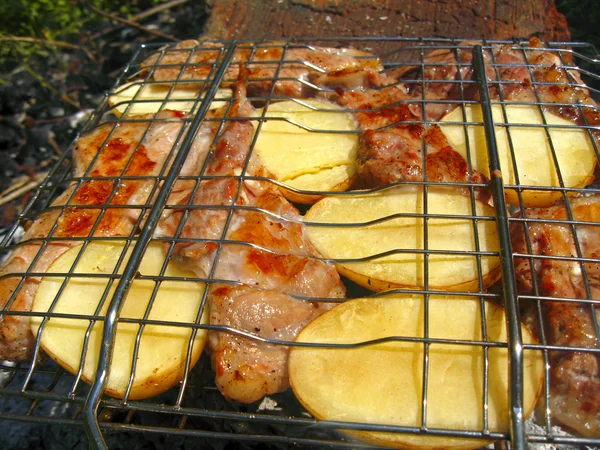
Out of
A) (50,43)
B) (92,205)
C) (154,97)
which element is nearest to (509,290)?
(92,205)

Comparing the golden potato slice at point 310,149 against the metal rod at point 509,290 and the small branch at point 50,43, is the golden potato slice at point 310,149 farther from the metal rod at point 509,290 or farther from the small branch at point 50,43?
the small branch at point 50,43

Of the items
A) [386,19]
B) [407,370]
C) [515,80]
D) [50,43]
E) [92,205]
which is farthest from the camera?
[50,43]

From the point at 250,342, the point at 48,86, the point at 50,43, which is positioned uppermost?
the point at 50,43

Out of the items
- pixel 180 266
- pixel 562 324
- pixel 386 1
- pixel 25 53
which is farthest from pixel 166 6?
pixel 562 324

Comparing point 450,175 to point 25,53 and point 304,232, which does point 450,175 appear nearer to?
point 304,232

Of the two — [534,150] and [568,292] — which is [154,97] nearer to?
[534,150]

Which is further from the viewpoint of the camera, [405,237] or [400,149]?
[400,149]
